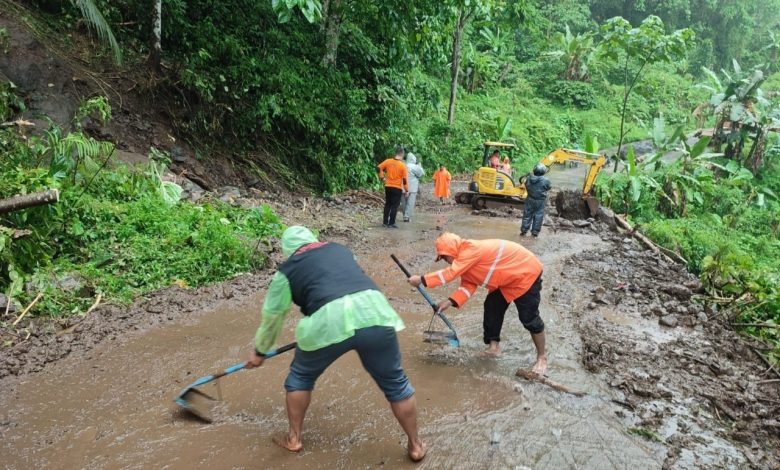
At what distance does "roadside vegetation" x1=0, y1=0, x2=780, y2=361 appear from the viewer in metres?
6.71

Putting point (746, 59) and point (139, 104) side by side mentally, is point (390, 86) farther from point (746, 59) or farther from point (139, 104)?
point (746, 59)

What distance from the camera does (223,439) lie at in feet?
12.6

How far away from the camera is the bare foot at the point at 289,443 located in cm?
371

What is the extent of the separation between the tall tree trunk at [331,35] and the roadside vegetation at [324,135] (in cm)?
3

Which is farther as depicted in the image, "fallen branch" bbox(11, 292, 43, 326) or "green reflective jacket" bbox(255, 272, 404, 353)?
"fallen branch" bbox(11, 292, 43, 326)

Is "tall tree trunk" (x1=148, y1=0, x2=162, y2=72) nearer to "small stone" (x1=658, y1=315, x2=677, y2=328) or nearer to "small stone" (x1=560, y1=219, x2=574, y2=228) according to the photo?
"small stone" (x1=560, y1=219, x2=574, y2=228)

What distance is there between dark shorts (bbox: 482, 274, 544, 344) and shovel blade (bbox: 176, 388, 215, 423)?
2.74 metres

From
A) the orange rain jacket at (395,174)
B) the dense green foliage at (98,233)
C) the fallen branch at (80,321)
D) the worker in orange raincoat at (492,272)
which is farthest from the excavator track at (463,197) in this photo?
the fallen branch at (80,321)

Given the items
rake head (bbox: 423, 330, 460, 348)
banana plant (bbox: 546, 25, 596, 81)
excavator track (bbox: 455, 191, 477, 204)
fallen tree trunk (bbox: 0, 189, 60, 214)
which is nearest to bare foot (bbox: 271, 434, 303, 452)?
rake head (bbox: 423, 330, 460, 348)

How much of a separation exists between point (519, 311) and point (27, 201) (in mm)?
5213

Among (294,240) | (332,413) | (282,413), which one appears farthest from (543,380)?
(294,240)

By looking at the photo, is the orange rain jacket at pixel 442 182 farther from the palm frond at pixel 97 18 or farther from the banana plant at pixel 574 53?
the banana plant at pixel 574 53

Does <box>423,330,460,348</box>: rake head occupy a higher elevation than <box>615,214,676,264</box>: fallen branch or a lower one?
higher

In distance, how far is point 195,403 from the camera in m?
4.01
